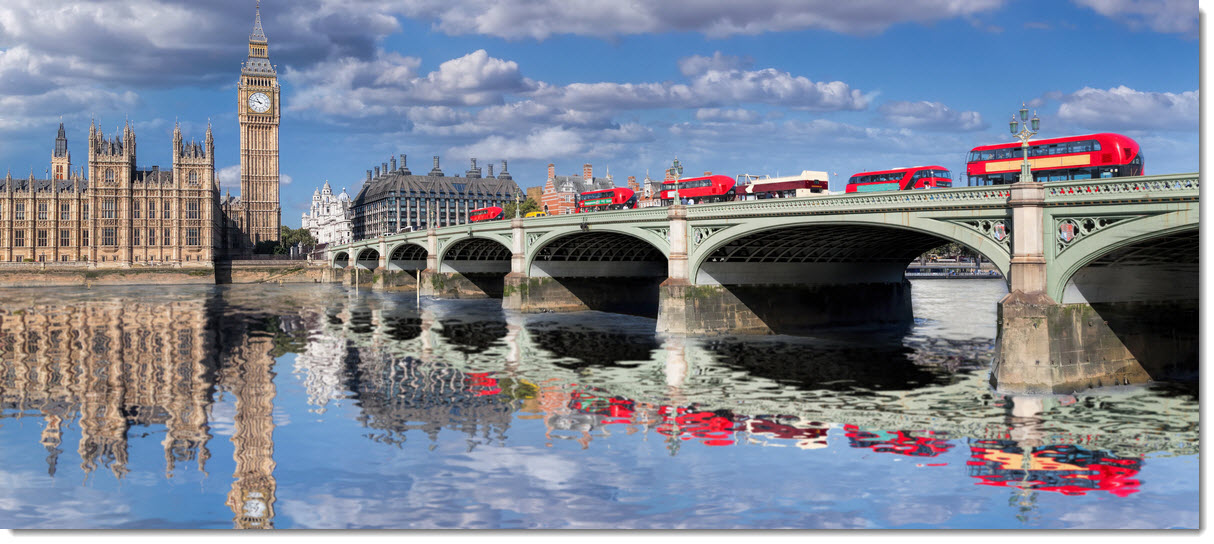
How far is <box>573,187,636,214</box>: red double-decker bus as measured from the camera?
67.0 meters

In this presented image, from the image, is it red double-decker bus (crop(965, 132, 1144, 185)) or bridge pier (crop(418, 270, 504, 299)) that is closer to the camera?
red double-decker bus (crop(965, 132, 1144, 185))

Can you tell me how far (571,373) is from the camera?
3294 cm

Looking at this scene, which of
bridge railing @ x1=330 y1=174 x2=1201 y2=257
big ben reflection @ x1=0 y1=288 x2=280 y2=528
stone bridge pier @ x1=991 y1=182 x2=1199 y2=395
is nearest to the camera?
big ben reflection @ x1=0 y1=288 x2=280 y2=528

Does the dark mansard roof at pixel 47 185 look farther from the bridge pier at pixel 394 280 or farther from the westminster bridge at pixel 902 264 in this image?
the westminster bridge at pixel 902 264

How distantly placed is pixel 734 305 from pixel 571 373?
15.4 m

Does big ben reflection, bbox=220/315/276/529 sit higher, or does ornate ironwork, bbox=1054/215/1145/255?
ornate ironwork, bbox=1054/215/1145/255

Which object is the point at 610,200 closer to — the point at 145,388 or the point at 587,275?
the point at 587,275

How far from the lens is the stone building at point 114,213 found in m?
127

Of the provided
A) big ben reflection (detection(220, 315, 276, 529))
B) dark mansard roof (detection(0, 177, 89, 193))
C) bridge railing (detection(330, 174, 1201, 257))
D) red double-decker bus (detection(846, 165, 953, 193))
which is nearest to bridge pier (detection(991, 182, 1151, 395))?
bridge railing (detection(330, 174, 1201, 257))

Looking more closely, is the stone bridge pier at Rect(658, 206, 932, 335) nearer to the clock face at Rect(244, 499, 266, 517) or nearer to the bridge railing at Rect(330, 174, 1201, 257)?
the bridge railing at Rect(330, 174, 1201, 257)

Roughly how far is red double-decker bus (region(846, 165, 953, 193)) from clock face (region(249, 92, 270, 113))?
467 feet

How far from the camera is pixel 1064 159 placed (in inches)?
1396

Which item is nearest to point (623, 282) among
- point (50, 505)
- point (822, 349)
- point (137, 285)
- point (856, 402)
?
point (822, 349)

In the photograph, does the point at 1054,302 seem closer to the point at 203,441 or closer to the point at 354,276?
the point at 203,441
